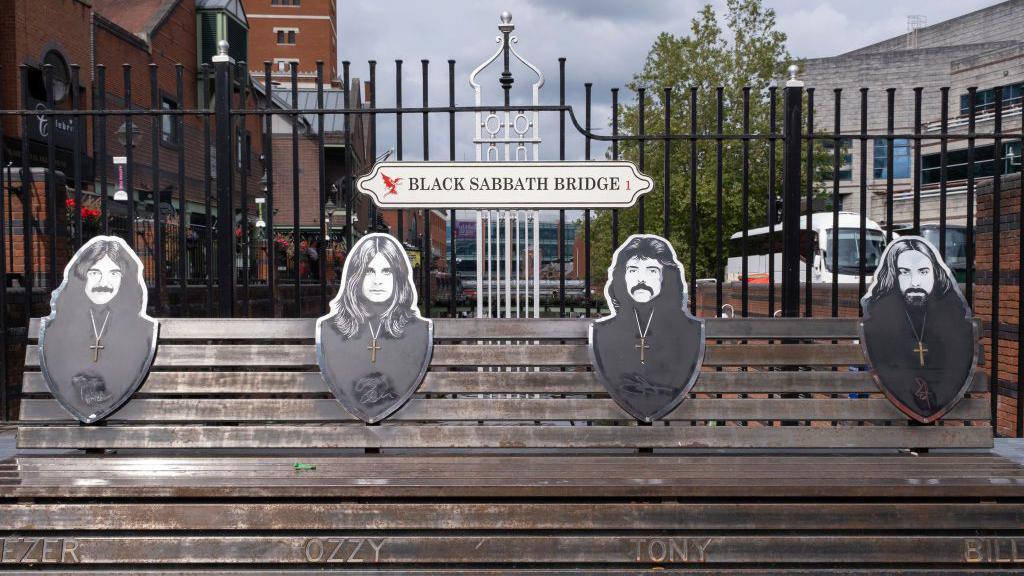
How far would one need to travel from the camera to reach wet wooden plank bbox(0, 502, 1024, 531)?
321 centimetres

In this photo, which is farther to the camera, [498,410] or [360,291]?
[360,291]

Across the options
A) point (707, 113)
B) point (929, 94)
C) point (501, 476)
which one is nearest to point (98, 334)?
point (501, 476)

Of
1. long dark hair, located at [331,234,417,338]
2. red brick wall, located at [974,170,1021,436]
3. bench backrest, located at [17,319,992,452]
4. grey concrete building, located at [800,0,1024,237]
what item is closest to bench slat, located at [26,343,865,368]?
bench backrest, located at [17,319,992,452]

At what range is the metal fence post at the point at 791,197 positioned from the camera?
445 cm

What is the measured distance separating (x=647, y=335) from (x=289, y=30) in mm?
64423

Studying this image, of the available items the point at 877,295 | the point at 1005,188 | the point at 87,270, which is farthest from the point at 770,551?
the point at 1005,188

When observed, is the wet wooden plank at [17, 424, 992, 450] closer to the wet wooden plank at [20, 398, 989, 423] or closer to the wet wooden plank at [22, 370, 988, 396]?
the wet wooden plank at [20, 398, 989, 423]

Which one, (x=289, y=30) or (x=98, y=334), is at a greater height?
(x=289, y=30)

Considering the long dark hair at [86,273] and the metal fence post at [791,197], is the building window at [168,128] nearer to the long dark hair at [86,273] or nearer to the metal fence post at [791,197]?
the long dark hair at [86,273]

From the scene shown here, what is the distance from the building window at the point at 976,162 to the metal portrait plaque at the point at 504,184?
27826 millimetres

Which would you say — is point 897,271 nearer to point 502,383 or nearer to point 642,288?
point 642,288

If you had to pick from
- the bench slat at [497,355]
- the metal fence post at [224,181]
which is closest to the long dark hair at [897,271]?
the bench slat at [497,355]

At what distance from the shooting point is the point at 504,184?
4.46 metres
